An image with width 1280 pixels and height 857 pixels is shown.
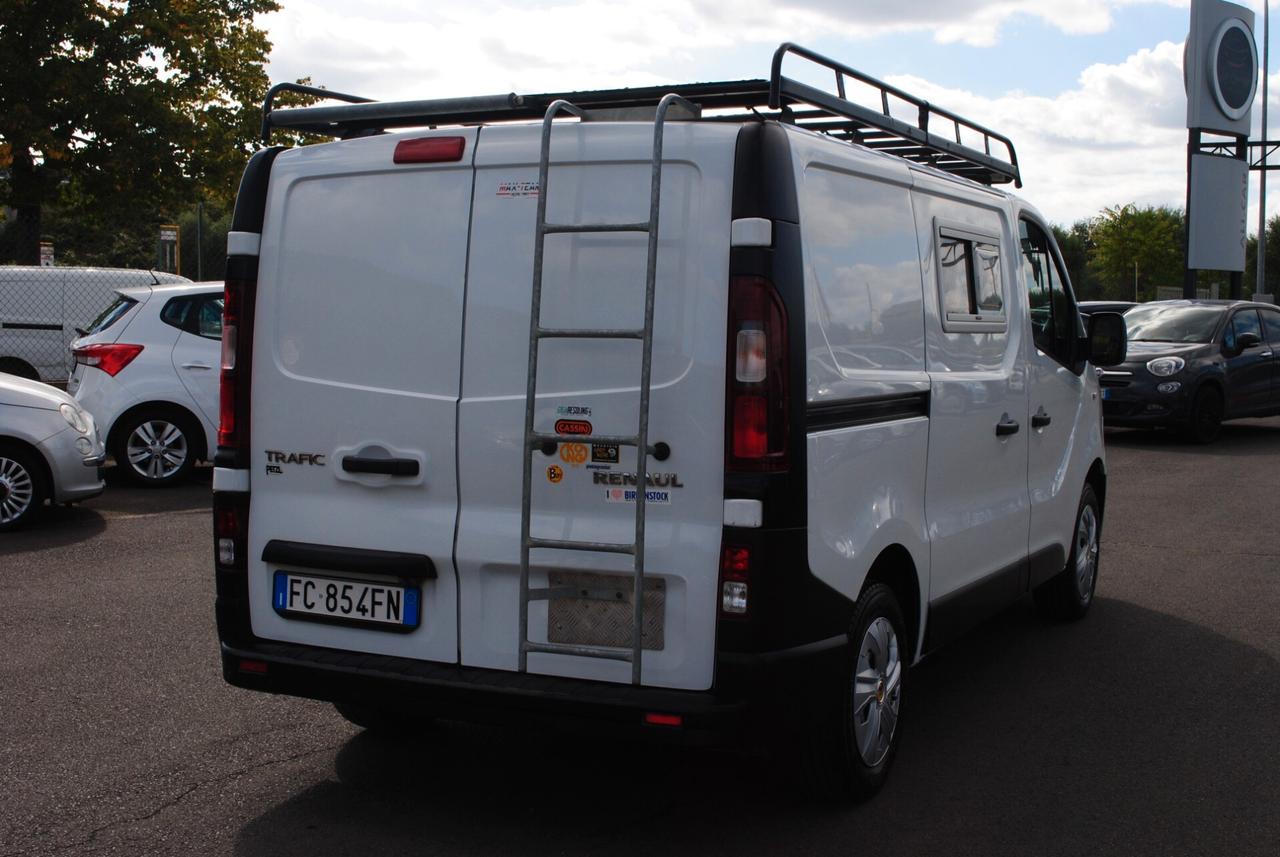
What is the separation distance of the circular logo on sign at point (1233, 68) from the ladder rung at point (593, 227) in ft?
110

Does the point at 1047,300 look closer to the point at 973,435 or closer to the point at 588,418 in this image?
the point at 973,435

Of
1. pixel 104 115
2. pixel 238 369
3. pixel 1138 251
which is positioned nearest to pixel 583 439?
pixel 238 369

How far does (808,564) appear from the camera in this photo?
4.05 meters

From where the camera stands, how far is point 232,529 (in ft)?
15.1

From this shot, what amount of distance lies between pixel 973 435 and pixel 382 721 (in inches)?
99.3

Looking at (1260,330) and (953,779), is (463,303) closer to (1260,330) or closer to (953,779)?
(953,779)

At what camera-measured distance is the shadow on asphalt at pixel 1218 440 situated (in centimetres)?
1642

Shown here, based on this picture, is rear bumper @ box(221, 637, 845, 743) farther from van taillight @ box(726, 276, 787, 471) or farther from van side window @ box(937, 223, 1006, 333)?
van side window @ box(937, 223, 1006, 333)

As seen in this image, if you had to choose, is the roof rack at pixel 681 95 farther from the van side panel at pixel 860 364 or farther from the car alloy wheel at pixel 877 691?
the car alloy wheel at pixel 877 691

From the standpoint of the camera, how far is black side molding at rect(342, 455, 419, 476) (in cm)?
433

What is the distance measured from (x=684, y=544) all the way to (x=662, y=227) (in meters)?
0.91

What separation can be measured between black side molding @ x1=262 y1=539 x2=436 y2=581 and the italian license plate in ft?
0.17

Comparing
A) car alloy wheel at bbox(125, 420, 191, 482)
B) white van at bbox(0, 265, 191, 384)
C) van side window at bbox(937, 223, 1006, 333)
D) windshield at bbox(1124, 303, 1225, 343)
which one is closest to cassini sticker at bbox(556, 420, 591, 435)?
van side window at bbox(937, 223, 1006, 333)

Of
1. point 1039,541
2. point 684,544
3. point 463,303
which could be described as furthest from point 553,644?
point 1039,541
